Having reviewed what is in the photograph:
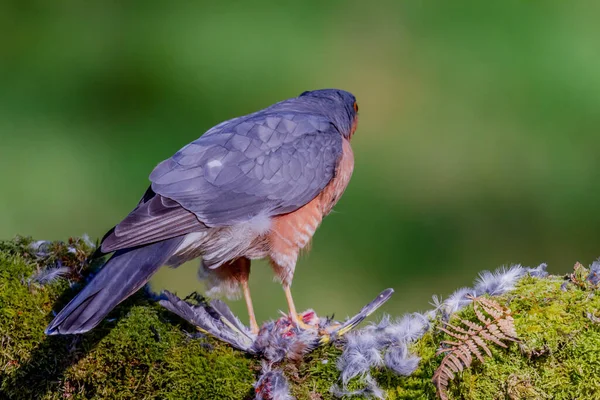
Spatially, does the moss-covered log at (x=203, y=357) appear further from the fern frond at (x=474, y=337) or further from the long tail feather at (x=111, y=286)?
the long tail feather at (x=111, y=286)

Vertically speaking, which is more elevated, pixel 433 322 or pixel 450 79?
pixel 450 79

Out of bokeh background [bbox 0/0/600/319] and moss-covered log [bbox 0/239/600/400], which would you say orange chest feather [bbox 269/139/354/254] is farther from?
bokeh background [bbox 0/0/600/319]

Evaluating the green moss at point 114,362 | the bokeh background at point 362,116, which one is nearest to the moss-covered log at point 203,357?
the green moss at point 114,362

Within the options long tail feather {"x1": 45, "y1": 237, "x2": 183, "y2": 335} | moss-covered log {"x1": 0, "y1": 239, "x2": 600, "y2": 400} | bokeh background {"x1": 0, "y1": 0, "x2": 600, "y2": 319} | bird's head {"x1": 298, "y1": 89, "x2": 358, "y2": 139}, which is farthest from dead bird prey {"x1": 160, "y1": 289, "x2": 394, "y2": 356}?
bokeh background {"x1": 0, "y1": 0, "x2": 600, "y2": 319}

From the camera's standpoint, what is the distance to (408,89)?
8.29 m

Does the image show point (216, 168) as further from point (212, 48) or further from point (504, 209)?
point (212, 48)

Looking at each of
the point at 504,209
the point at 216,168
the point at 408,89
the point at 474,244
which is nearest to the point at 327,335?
the point at 216,168

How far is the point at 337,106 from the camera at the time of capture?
175 inches

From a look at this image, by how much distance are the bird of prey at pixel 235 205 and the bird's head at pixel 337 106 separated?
19cm

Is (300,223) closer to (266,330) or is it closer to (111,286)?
(266,330)

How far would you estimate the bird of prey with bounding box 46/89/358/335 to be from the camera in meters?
2.91

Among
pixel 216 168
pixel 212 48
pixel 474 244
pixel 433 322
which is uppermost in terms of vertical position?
pixel 212 48

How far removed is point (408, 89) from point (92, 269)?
5734 millimetres

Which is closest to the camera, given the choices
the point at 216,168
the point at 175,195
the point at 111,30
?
the point at 175,195
